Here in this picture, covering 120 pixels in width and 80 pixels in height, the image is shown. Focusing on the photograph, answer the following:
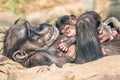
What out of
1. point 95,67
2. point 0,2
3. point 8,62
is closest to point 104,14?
point 0,2

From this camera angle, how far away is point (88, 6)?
277 inches

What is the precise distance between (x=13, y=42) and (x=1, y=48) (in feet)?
1.54

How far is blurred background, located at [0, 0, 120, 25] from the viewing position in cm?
691

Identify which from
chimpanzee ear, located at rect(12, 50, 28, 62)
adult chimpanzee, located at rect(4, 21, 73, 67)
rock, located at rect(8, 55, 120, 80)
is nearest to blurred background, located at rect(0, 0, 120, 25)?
adult chimpanzee, located at rect(4, 21, 73, 67)

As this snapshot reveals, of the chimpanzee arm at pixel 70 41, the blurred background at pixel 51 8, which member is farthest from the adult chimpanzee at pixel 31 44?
the blurred background at pixel 51 8

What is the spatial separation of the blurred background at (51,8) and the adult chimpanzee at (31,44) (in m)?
1.92

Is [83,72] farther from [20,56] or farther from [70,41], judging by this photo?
[20,56]

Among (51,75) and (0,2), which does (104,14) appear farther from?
(51,75)

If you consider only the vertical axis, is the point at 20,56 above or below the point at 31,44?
below

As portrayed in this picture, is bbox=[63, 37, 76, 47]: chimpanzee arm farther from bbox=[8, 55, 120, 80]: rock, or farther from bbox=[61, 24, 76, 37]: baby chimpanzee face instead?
bbox=[8, 55, 120, 80]: rock

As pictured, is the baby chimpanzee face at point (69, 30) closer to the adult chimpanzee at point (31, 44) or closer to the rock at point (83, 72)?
the adult chimpanzee at point (31, 44)

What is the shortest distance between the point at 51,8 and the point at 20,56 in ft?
7.32

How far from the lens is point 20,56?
4.86 m

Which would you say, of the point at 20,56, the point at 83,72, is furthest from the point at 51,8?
the point at 83,72
